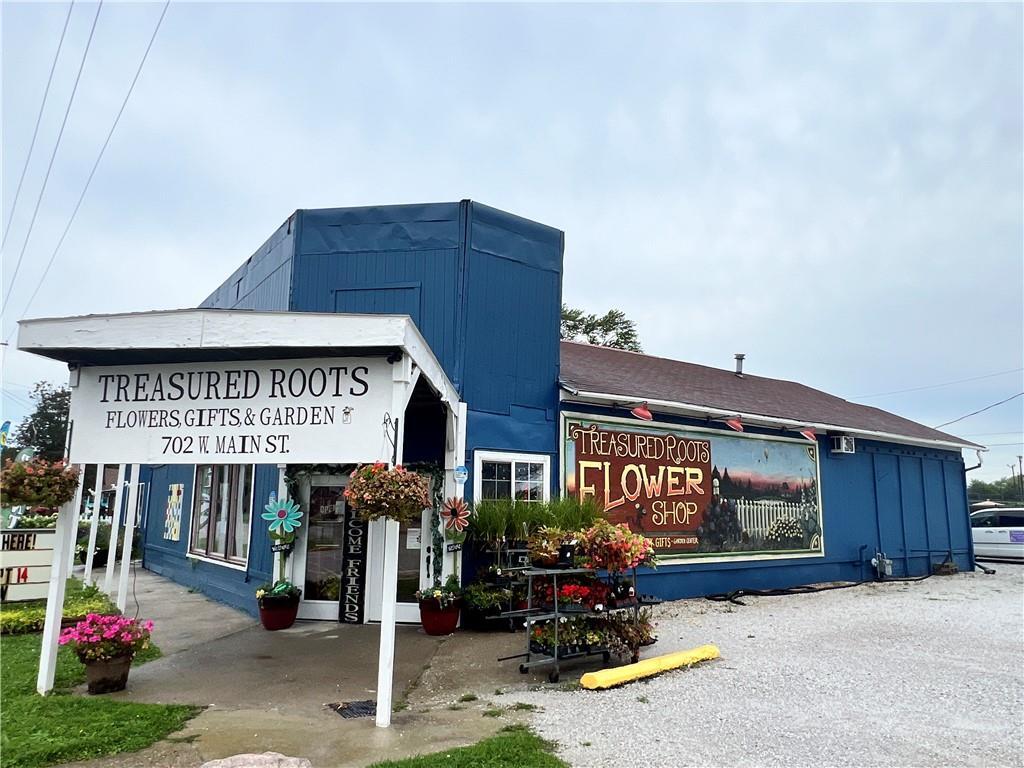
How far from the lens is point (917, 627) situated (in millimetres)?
9555

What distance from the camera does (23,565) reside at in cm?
1061

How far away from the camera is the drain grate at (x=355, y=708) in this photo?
545 cm

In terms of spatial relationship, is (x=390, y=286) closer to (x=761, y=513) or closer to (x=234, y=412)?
(x=234, y=412)

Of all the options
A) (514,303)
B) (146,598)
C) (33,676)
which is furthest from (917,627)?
(146,598)

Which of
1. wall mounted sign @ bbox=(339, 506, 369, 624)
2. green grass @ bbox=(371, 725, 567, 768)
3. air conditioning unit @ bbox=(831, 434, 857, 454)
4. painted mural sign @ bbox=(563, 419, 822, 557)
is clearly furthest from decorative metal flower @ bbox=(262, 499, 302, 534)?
air conditioning unit @ bbox=(831, 434, 857, 454)

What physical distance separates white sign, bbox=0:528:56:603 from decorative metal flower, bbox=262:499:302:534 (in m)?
3.89

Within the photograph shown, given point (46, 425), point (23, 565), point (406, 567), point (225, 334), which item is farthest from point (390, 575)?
point (46, 425)

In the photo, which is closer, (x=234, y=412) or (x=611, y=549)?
(x=234, y=412)

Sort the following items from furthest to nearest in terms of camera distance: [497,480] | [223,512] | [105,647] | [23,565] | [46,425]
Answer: [46,425], [223,512], [23,565], [497,480], [105,647]

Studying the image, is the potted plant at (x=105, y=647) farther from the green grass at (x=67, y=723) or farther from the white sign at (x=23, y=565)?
the white sign at (x=23, y=565)

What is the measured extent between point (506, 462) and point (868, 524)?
9615 millimetres

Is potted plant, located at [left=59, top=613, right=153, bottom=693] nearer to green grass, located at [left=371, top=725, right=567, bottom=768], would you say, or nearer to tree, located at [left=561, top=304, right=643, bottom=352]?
green grass, located at [left=371, top=725, right=567, bottom=768]

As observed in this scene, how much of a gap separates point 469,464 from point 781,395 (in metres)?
10.7

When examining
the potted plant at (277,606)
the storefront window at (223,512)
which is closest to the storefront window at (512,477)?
the potted plant at (277,606)
